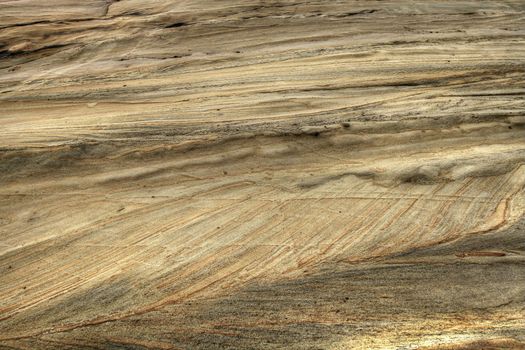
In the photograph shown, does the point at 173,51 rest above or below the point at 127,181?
above

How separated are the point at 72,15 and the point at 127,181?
→ 4.65 metres

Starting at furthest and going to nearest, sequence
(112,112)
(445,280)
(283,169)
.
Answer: (112,112)
(283,169)
(445,280)

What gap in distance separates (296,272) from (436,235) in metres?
1.21

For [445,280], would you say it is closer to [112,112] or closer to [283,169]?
[283,169]

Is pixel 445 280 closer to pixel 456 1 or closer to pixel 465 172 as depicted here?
pixel 465 172

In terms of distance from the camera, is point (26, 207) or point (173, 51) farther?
point (173, 51)

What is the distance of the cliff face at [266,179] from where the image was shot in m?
4.11

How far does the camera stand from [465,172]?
5449 mm

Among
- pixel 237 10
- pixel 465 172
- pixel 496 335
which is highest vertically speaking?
pixel 237 10

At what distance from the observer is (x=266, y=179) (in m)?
5.48

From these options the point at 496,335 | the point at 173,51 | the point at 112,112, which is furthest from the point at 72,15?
the point at 496,335

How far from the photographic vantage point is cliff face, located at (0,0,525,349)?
4105 millimetres

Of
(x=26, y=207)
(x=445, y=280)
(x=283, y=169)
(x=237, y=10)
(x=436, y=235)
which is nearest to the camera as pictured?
(x=445, y=280)

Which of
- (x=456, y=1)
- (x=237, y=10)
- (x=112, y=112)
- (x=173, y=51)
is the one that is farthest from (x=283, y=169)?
(x=456, y=1)
